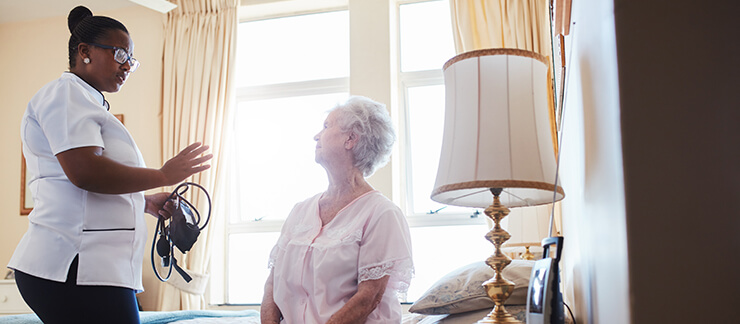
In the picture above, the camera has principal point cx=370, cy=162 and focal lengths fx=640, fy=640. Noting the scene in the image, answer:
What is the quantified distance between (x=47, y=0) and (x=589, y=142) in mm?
4858

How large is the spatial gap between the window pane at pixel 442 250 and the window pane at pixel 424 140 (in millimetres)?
159

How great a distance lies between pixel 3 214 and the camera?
4.85m

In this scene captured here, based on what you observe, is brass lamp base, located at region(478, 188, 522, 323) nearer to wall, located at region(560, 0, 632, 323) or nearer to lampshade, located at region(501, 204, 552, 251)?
wall, located at region(560, 0, 632, 323)

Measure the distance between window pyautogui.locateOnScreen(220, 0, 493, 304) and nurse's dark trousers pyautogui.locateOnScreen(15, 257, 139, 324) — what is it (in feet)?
8.90

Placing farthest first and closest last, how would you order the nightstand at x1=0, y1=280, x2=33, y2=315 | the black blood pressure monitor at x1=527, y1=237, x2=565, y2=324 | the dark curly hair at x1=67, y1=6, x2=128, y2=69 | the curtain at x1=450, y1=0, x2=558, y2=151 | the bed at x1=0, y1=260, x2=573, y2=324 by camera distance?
the nightstand at x1=0, y1=280, x2=33, y2=315, the curtain at x1=450, y1=0, x2=558, y2=151, the bed at x1=0, y1=260, x2=573, y2=324, the dark curly hair at x1=67, y1=6, x2=128, y2=69, the black blood pressure monitor at x1=527, y1=237, x2=565, y2=324

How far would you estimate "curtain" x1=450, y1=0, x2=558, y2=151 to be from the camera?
3.91m

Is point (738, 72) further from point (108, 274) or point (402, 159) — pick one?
point (402, 159)

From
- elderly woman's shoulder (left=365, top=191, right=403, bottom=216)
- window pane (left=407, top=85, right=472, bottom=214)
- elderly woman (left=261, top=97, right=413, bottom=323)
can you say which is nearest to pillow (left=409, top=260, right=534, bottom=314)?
elderly woman (left=261, top=97, right=413, bottom=323)

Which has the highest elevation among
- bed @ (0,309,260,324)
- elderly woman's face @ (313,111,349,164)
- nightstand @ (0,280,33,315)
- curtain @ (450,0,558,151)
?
curtain @ (450,0,558,151)

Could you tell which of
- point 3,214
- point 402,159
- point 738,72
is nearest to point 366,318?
point 738,72

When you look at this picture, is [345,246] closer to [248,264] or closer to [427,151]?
[427,151]

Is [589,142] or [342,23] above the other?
[342,23]

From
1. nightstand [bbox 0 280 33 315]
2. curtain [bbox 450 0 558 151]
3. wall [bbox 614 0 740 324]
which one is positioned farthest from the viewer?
nightstand [bbox 0 280 33 315]

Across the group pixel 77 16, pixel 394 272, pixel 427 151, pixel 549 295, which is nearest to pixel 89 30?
pixel 77 16
